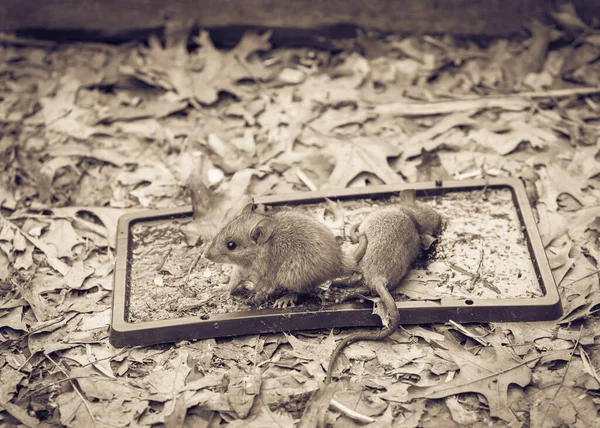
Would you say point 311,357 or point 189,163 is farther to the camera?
point 189,163

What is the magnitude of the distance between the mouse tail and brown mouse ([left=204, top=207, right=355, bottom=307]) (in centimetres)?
31

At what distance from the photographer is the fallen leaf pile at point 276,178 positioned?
5.00 meters

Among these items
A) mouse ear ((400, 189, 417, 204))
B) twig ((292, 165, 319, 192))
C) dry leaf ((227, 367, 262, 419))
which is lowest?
dry leaf ((227, 367, 262, 419))

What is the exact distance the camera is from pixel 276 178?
23.0 ft

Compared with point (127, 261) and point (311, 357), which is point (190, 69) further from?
point (311, 357)

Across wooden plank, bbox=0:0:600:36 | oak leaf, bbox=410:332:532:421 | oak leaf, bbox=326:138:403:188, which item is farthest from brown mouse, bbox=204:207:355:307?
wooden plank, bbox=0:0:600:36

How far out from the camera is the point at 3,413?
5.00 meters

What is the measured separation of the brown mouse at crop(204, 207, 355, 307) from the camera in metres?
5.27

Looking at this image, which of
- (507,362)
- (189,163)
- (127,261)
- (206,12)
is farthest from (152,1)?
(507,362)

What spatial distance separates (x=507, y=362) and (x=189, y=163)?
372 centimetres

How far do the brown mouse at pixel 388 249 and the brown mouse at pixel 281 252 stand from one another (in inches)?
7.2

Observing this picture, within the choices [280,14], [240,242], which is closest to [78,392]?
[240,242]

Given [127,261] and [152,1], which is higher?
[152,1]

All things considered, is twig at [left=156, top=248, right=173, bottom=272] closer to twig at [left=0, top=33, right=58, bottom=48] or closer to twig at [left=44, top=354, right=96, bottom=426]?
twig at [left=44, top=354, right=96, bottom=426]
